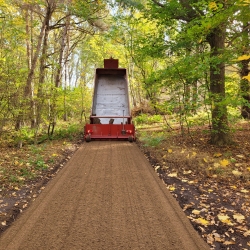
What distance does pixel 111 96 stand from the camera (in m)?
12.7

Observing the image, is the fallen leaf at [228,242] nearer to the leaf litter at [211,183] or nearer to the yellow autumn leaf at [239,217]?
the leaf litter at [211,183]

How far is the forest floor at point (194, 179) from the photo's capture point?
3611 millimetres

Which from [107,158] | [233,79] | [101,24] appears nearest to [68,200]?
[107,158]

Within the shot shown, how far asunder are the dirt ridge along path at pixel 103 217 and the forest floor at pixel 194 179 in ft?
0.89

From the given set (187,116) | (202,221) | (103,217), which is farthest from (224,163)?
(103,217)

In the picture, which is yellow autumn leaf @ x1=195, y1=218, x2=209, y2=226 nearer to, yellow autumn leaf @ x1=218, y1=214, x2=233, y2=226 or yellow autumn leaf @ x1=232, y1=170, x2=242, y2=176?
Result: yellow autumn leaf @ x1=218, y1=214, x2=233, y2=226

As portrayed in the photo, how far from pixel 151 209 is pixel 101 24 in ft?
36.7

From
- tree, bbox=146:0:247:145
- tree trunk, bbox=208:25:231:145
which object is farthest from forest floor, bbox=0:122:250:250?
tree, bbox=146:0:247:145

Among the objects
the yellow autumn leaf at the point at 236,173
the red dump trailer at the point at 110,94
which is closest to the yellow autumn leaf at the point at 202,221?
the yellow autumn leaf at the point at 236,173

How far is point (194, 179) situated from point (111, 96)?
797 centimetres

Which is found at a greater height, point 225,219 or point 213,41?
point 213,41

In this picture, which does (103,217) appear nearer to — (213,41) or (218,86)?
(218,86)

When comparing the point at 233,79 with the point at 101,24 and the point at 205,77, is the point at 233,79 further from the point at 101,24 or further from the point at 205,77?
the point at 101,24

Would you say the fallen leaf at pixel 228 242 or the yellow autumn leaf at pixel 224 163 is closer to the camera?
the fallen leaf at pixel 228 242
